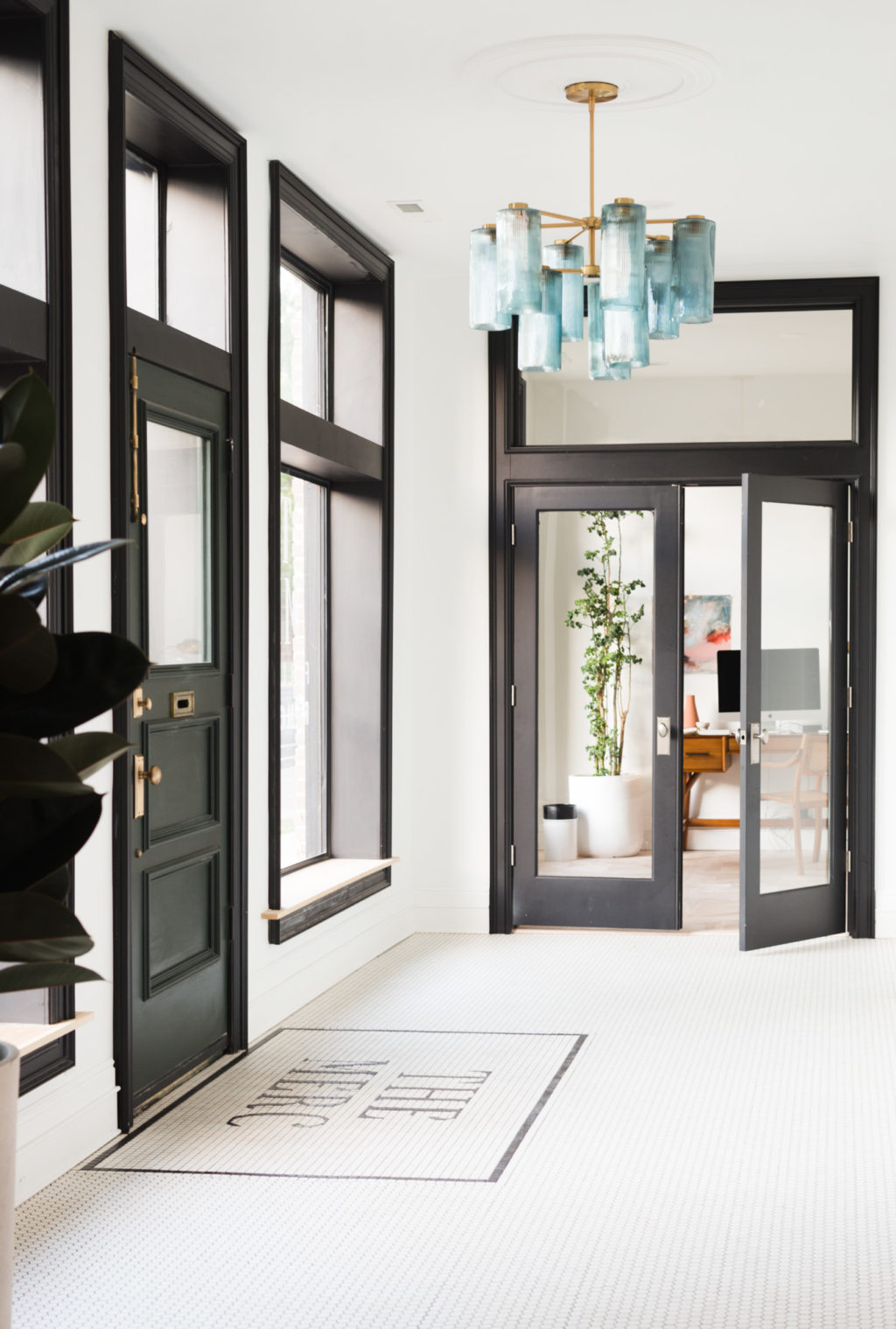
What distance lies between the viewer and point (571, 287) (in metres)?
4.03

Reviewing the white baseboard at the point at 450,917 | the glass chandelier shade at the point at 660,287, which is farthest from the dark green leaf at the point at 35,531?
the white baseboard at the point at 450,917

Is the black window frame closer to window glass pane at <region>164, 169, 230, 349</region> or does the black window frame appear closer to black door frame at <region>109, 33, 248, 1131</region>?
black door frame at <region>109, 33, 248, 1131</region>

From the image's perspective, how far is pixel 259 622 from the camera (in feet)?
15.6

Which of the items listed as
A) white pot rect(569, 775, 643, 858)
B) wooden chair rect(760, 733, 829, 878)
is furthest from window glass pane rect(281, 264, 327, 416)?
wooden chair rect(760, 733, 829, 878)

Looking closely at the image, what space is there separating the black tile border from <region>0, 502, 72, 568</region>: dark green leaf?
262 cm

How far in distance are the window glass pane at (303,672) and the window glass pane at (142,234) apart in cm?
137

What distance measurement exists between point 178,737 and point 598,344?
175 cm

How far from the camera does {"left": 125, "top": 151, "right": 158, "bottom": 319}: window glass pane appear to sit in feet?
13.5

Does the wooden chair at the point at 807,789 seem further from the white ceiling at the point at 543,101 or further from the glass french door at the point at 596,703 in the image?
the white ceiling at the point at 543,101

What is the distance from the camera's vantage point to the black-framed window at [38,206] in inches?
130

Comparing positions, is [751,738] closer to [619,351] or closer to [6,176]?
[619,351]

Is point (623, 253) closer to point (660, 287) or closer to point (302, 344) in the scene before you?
point (660, 287)

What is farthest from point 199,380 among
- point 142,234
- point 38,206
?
point 38,206

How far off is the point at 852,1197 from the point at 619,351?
88.8 inches
